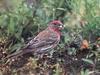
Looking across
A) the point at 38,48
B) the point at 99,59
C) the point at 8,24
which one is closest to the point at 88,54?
the point at 99,59

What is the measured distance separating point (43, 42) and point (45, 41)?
0.12 ft

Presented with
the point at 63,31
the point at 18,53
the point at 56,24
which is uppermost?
the point at 56,24

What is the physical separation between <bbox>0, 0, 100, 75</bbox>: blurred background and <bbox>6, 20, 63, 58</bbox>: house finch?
0.15 metres

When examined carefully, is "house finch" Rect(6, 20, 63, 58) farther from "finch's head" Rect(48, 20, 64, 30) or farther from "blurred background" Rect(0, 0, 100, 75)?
"blurred background" Rect(0, 0, 100, 75)

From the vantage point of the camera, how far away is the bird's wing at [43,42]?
23.5 ft

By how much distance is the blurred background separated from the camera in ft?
22.7

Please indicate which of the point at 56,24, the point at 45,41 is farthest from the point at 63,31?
the point at 45,41

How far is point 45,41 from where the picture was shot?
7293 millimetres

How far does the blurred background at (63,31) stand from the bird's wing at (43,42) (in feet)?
0.56

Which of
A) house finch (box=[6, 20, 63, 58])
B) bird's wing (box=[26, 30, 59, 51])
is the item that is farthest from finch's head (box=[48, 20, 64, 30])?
bird's wing (box=[26, 30, 59, 51])

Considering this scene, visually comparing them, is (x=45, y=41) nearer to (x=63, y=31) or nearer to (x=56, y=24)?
(x=56, y=24)

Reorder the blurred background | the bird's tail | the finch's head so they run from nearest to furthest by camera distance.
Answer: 1. the blurred background
2. the bird's tail
3. the finch's head

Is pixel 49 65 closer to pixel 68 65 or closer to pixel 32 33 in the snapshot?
pixel 68 65

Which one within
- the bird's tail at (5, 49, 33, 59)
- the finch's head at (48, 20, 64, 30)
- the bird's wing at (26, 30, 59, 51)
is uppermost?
the finch's head at (48, 20, 64, 30)
